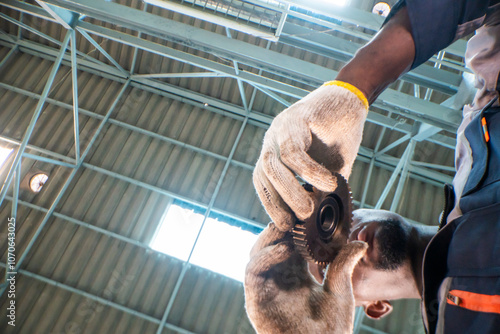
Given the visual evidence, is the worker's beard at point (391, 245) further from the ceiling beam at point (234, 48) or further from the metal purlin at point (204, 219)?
the metal purlin at point (204, 219)

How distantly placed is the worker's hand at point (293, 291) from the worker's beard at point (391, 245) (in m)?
0.34

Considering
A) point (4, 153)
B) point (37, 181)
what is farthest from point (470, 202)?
point (4, 153)

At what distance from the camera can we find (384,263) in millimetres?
1476

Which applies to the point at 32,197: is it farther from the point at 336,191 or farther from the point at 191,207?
the point at 336,191

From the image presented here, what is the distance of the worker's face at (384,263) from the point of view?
147cm

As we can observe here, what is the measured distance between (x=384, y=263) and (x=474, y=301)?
23.3 inches

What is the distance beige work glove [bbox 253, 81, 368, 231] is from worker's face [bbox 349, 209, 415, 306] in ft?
1.64

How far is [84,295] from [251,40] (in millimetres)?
8264

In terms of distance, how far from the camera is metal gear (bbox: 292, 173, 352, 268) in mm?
1233

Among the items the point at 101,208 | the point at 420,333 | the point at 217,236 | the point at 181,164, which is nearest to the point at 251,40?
the point at 181,164

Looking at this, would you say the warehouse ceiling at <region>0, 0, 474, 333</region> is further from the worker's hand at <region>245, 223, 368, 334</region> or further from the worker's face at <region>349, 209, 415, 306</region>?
the worker's hand at <region>245, 223, 368, 334</region>

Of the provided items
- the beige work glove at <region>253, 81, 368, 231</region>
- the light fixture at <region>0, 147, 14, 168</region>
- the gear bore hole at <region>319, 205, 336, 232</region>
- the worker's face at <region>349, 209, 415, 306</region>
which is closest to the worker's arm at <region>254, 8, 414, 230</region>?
the beige work glove at <region>253, 81, 368, 231</region>

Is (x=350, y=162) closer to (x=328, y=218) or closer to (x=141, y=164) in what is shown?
(x=328, y=218)

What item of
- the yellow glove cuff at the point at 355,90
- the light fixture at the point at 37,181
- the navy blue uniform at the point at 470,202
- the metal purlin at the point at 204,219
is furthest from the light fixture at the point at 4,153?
the navy blue uniform at the point at 470,202
